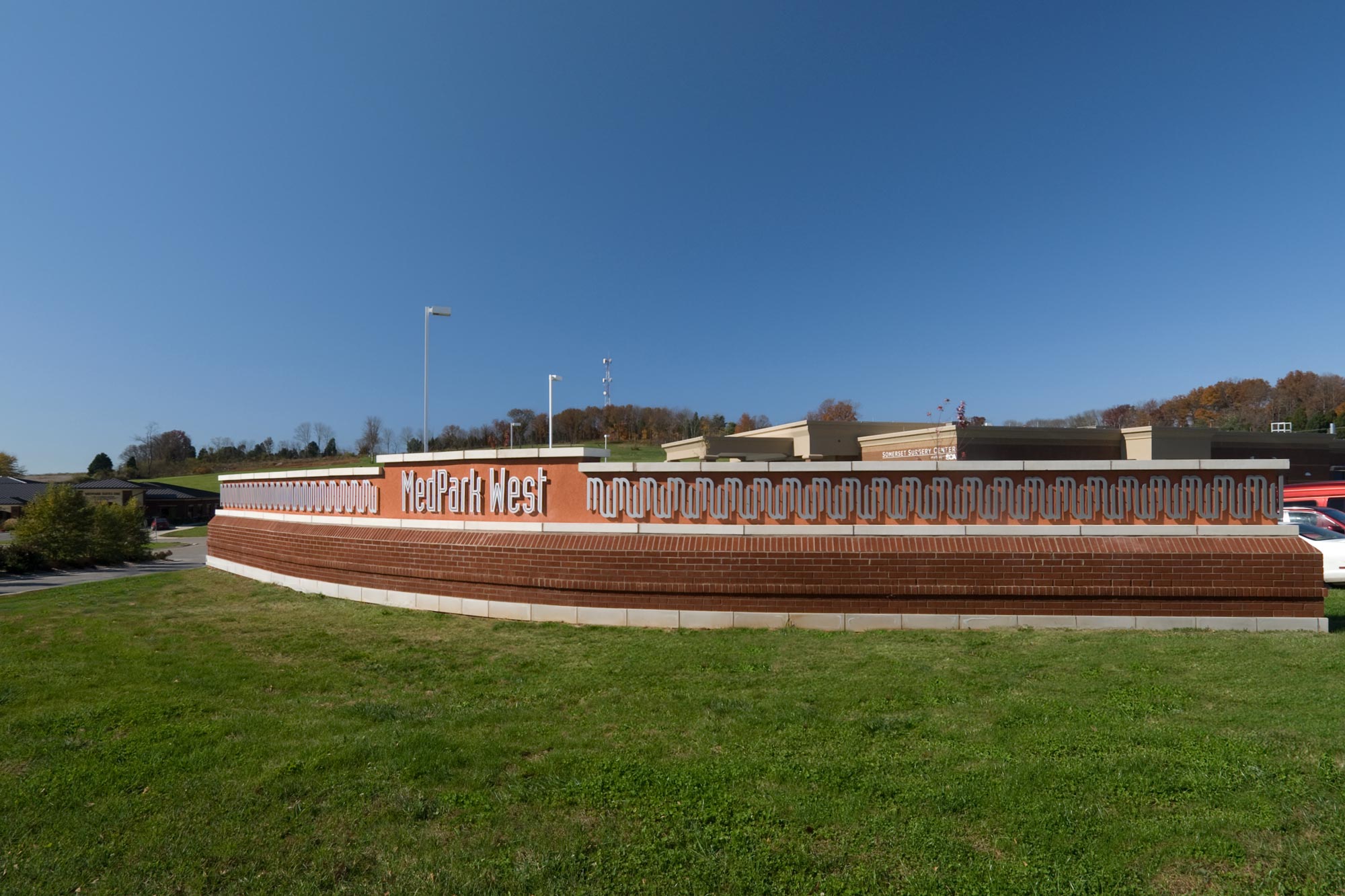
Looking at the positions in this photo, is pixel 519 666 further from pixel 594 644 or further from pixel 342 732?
pixel 342 732

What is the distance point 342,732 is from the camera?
4824mm

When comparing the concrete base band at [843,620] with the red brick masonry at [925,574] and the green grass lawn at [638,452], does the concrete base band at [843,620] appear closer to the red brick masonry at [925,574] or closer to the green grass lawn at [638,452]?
the red brick masonry at [925,574]

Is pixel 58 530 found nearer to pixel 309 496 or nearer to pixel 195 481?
pixel 309 496

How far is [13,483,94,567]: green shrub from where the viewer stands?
1015 inches

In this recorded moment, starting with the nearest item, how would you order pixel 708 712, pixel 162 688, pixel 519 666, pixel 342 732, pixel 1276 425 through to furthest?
pixel 342 732 → pixel 708 712 → pixel 162 688 → pixel 519 666 → pixel 1276 425

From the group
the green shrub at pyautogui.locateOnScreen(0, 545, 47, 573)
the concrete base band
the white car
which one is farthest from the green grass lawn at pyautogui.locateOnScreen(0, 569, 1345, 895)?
the green shrub at pyautogui.locateOnScreen(0, 545, 47, 573)

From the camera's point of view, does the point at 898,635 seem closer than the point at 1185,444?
Yes

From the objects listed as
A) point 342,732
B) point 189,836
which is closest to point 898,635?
point 342,732

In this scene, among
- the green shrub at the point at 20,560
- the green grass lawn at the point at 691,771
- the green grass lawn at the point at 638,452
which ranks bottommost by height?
the green shrub at the point at 20,560

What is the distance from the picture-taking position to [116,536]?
94.7 ft

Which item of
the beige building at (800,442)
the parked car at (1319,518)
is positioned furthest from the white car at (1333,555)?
the beige building at (800,442)

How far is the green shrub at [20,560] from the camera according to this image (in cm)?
2428

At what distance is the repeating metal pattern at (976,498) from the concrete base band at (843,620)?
3.89ft

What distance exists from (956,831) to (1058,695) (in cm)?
260
